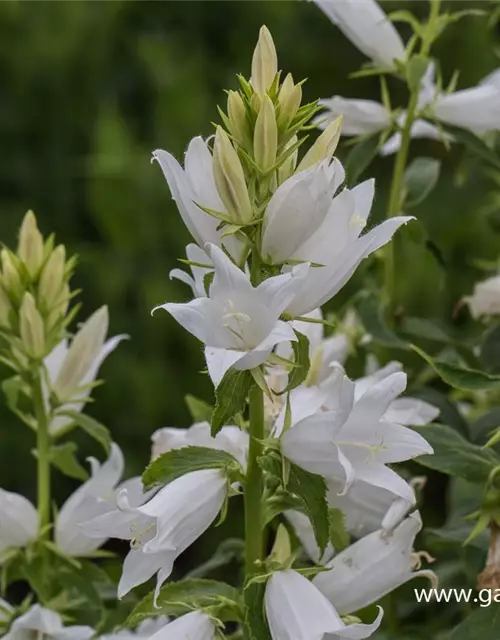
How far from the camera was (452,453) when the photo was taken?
0.72 meters

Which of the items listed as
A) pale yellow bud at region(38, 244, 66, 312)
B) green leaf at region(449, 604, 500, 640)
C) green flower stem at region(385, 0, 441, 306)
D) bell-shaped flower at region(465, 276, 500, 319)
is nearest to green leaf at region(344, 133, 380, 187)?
green flower stem at region(385, 0, 441, 306)

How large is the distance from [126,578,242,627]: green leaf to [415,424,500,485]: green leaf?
16 cm

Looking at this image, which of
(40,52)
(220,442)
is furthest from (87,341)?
(40,52)

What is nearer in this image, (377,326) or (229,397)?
(229,397)

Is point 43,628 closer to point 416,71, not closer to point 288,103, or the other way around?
point 288,103

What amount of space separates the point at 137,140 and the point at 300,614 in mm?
1421

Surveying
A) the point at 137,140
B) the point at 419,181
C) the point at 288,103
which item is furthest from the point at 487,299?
the point at 137,140

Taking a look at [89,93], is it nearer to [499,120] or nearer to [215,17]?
[215,17]

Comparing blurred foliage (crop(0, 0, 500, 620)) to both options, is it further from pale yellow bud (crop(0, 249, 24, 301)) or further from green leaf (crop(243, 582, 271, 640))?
green leaf (crop(243, 582, 271, 640))

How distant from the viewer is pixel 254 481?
2.06ft

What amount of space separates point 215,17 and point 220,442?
1.46m

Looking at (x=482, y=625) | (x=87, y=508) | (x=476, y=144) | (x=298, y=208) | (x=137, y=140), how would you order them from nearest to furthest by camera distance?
(x=298, y=208) < (x=482, y=625) < (x=87, y=508) < (x=476, y=144) < (x=137, y=140)

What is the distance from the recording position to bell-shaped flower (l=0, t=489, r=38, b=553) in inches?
30.2

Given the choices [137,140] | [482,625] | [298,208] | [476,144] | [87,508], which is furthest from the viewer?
[137,140]
